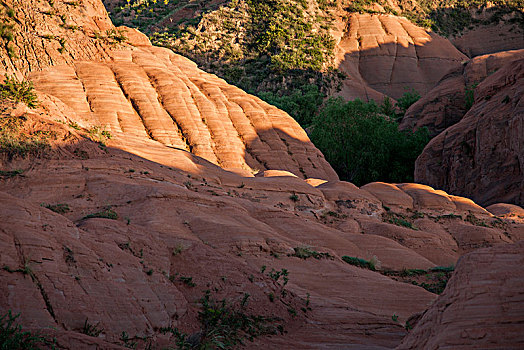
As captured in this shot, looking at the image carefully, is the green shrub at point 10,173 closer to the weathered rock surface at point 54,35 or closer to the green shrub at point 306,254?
the green shrub at point 306,254

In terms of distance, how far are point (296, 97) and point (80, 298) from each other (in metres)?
55.2

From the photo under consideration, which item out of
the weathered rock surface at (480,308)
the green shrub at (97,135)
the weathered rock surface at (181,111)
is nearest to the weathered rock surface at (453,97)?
the weathered rock surface at (181,111)

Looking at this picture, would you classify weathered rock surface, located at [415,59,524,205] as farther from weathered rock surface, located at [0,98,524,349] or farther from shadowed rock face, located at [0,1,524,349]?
weathered rock surface, located at [0,98,524,349]

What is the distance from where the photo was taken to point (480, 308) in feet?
18.8

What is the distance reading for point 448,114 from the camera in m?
47.6

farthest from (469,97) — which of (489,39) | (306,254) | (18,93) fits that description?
(489,39)

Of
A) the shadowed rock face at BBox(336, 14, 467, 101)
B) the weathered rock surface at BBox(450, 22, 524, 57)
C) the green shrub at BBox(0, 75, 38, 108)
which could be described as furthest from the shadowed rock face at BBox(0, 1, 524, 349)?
the weathered rock surface at BBox(450, 22, 524, 57)

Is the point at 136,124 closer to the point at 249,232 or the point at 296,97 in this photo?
the point at 249,232

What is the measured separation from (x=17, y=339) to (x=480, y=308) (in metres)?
5.15

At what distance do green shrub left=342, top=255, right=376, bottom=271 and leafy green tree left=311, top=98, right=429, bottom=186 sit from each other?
29.7 metres

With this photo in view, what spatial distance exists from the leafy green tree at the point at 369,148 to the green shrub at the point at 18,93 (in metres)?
32.2

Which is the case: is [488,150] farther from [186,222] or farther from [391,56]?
[391,56]

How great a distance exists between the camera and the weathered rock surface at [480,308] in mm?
5320

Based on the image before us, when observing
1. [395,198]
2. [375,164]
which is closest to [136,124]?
[395,198]
